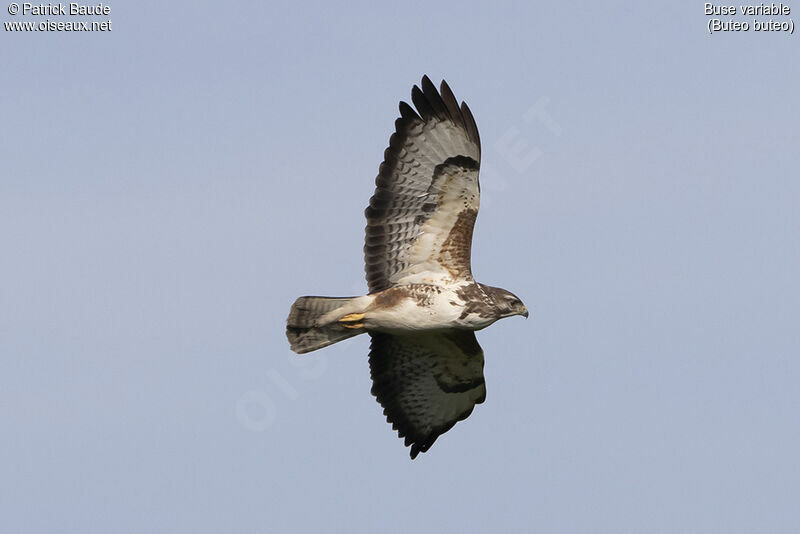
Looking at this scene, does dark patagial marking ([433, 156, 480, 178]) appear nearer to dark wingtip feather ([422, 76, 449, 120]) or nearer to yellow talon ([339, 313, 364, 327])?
dark wingtip feather ([422, 76, 449, 120])

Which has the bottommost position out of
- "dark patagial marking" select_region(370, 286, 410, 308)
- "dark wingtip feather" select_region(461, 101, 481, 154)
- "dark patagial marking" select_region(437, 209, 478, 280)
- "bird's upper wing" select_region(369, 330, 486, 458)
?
"bird's upper wing" select_region(369, 330, 486, 458)

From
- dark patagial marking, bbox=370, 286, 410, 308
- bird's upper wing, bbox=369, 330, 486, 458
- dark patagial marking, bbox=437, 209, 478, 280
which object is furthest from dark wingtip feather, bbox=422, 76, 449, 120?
bird's upper wing, bbox=369, 330, 486, 458

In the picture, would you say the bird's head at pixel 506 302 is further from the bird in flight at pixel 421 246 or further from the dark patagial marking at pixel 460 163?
the dark patagial marking at pixel 460 163

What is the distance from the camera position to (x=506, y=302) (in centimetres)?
1327

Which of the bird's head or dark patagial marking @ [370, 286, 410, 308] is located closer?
the bird's head

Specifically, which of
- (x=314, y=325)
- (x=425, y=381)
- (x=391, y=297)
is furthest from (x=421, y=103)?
(x=425, y=381)


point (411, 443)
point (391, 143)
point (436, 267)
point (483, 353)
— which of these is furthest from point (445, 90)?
point (411, 443)

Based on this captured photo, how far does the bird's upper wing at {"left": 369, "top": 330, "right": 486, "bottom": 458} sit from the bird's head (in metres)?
1.06

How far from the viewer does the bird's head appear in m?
13.2

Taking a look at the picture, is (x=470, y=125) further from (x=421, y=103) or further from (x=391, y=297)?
(x=391, y=297)

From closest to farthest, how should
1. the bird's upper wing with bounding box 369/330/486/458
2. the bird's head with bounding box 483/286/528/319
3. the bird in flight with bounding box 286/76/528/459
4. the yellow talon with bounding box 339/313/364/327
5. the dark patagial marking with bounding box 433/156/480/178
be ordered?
the bird's head with bounding box 483/286/528/319 → the bird in flight with bounding box 286/76/528/459 → the dark patagial marking with bounding box 433/156/480/178 → the yellow talon with bounding box 339/313/364/327 → the bird's upper wing with bounding box 369/330/486/458

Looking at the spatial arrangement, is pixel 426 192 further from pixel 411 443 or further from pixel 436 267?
pixel 411 443

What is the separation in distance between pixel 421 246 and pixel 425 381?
1772mm

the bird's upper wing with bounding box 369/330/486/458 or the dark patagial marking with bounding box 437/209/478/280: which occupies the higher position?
the dark patagial marking with bounding box 437/209/478/280
